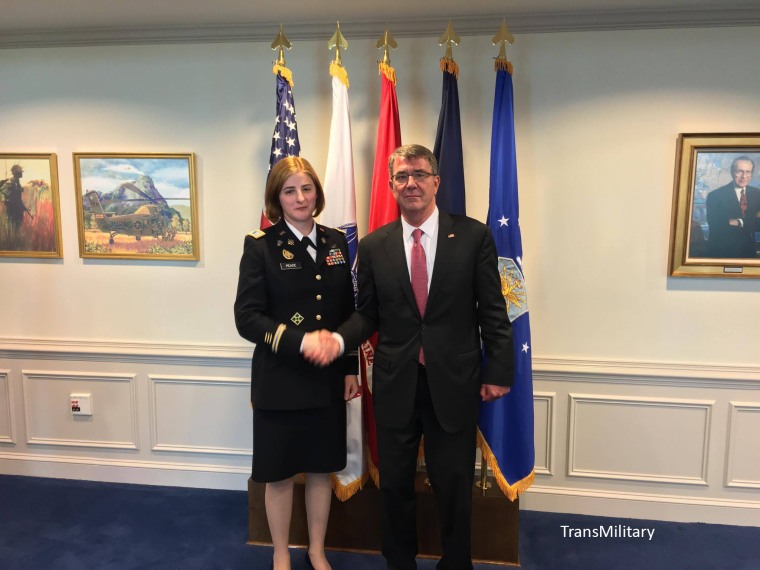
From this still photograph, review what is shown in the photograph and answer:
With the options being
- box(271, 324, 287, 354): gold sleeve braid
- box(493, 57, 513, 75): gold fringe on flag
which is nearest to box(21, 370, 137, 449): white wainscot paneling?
box(271, 324, 287, 354): gold sleeve braid

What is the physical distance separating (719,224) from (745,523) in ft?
4.70

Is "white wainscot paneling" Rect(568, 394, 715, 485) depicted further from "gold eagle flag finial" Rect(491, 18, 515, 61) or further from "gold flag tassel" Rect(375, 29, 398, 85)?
"gold flag tassel" Rect(375, 29, 398, 85)

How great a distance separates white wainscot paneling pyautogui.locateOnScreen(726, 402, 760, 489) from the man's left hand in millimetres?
1334

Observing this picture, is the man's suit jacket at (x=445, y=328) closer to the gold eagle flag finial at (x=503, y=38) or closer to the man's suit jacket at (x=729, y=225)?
the gold eagle flag finial at (x=503, y=38)

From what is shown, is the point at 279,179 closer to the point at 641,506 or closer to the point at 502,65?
the point at 502,65

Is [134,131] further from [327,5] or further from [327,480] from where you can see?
[327,480]

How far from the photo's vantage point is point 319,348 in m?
1.79

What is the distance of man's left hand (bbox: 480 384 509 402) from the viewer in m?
1.90

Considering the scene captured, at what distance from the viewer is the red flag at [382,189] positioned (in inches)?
90.6

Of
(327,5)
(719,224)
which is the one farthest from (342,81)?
(719,224)

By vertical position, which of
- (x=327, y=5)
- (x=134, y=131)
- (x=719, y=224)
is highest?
(x=327, y=5)

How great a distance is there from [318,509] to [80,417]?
164cm

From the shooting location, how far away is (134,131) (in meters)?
2.71

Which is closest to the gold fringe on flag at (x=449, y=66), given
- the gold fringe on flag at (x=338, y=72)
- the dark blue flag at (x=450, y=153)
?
the dark blue flag at (x=450, y=153)
